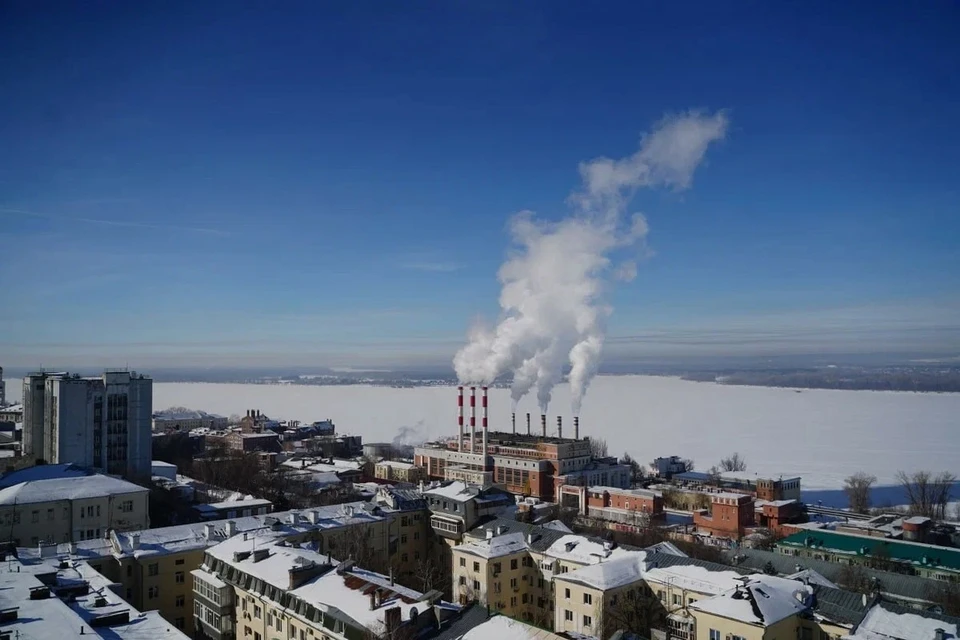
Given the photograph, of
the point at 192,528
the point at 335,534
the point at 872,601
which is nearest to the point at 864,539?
the point at 872,601

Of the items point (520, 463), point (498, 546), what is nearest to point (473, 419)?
point (520, 463)

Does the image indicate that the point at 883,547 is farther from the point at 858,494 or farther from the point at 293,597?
the point at 293,597

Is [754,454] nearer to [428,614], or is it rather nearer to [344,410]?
[428,614]

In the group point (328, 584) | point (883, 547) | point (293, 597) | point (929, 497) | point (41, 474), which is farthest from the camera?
point (929, 497)

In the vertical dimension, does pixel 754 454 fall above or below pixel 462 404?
below

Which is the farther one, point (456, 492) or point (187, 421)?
point (187, 421)

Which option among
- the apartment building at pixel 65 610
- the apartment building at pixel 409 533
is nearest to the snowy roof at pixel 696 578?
the apartment building at pixel 409 533
